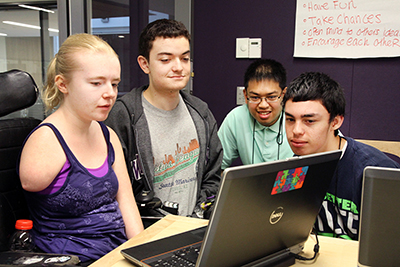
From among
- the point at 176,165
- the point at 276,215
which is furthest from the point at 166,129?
the point at 276,215

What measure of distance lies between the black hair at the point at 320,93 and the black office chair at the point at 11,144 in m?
0.97

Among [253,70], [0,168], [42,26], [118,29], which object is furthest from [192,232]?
[118,29]

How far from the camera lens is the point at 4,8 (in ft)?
5.50

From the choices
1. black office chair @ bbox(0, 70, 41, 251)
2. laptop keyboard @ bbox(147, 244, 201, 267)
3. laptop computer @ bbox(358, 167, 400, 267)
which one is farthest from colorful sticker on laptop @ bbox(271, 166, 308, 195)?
black office chair @ bbox(0, 70, 41, 251)

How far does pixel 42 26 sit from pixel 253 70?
3.78 ft

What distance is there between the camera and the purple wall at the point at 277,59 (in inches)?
91.3

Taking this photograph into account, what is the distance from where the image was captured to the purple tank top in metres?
1.18

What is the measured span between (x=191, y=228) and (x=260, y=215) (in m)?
0.44

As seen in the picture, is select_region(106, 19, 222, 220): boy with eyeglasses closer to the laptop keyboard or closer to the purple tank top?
the purple tank top

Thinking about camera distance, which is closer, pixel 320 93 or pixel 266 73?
pixel 320 93

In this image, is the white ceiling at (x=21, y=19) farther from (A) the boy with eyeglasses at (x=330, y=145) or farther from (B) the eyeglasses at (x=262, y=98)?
(A) the boy with eyeglasses at (x=330, y=145)

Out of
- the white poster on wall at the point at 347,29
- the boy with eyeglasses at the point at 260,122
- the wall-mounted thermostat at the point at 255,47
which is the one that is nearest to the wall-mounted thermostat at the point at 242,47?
the wall-mounted thermostat at the point at 255,47

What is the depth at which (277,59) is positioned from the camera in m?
2.50

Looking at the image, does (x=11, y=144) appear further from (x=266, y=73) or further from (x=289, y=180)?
(x=266, y=73)
